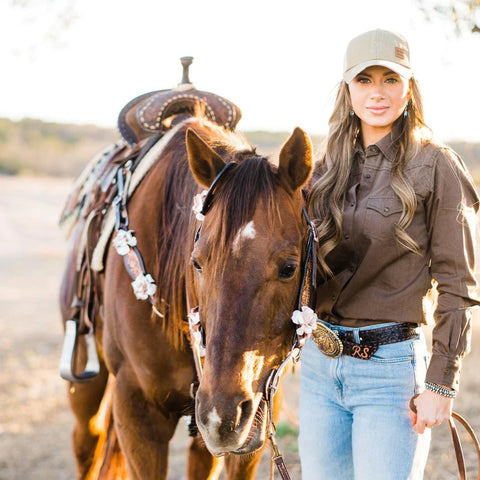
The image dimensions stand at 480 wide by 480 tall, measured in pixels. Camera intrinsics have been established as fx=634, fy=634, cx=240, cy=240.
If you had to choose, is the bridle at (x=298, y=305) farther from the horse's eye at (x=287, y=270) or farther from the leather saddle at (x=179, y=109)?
the leather saddle at (x=179, y=109)

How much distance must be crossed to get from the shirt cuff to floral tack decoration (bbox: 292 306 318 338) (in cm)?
33

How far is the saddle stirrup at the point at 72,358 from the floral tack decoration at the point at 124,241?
79 cm

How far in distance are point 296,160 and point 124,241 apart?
0.94 meters

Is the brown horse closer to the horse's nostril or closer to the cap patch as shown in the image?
the horse's nostril

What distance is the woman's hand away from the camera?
5.37ft

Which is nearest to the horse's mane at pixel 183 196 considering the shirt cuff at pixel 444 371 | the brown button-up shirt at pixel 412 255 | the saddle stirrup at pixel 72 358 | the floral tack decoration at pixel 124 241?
the floral tack decoration at pixel 124 241

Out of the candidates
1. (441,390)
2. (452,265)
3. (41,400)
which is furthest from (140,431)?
(41,400)

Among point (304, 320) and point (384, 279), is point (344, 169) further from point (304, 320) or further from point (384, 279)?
point (304, 320)

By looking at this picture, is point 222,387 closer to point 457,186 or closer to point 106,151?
point 457,186

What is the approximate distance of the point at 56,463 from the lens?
4051 millimetres

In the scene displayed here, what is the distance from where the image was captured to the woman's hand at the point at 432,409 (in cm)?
164

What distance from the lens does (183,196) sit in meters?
2.31

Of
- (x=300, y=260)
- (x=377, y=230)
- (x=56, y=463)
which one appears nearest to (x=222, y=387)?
(x=300, y=260)

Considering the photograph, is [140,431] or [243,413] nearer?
[243,413]
